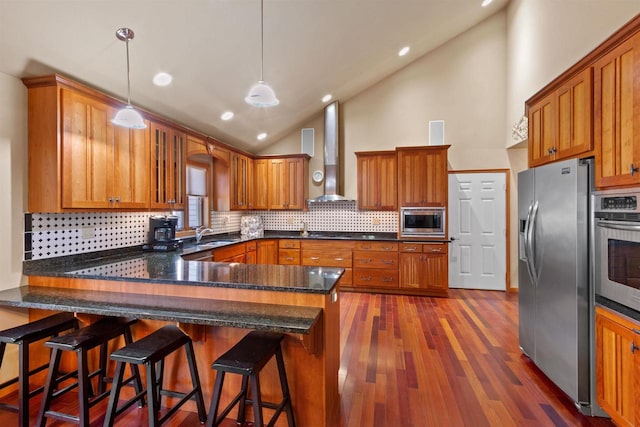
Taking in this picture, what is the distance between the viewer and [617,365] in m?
1.72

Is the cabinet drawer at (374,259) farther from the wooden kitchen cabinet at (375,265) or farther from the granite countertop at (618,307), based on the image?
the granite countertop at (618,307)

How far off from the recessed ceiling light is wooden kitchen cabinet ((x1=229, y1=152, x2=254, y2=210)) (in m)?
1.97

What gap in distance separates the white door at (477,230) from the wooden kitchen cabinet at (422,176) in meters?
0.56

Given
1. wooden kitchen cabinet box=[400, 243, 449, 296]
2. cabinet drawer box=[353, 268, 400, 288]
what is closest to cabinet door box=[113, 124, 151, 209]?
cabinet drawer box=[353, 268, 400, 288]

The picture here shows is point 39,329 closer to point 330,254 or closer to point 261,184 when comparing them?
point 330,254

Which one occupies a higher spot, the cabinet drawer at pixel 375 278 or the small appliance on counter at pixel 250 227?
the small appliance on counter at pixel 250 227

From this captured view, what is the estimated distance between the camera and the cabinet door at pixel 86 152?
2301mm

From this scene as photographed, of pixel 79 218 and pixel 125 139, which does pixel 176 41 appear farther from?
pixel 79 218

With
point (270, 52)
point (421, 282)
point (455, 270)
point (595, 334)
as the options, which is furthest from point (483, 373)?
point (270, 52)

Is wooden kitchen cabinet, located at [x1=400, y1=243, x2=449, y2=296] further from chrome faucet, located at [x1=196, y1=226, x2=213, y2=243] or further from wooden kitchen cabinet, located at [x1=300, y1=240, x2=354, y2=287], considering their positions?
chrome faucet, located at [x1=196, y1=226, x2=213, y2=243]

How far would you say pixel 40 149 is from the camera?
7.52ft

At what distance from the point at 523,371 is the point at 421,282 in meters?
2.16

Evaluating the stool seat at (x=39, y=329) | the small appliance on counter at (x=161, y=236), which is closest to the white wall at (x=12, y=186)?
the stool seat at (x=39, y=329)

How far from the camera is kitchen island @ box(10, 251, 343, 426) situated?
Result: 169 cm
